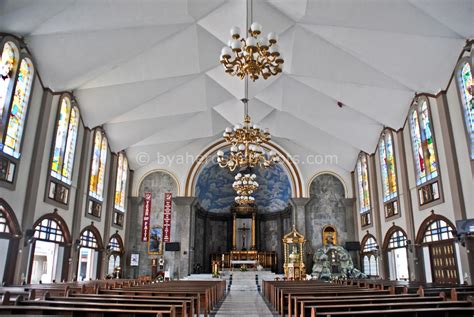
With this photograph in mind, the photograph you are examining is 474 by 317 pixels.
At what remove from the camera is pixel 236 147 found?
480 inches

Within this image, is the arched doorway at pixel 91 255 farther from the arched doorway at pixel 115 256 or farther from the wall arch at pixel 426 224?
the wall arch at pixel 426 224

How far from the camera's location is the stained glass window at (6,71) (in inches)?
417

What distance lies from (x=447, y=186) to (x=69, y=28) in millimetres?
13111

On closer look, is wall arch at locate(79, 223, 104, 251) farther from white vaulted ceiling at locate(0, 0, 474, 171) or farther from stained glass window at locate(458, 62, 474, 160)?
stained glass window at locate(458, 62, 474, 160)

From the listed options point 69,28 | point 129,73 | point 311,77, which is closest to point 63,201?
point 129,73

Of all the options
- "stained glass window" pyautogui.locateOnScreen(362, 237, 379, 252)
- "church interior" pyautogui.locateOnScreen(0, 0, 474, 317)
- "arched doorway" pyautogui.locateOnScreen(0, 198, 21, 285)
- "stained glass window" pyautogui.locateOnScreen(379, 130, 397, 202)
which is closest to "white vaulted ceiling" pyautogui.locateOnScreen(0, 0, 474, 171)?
"church interior" pyautogui.locateOnScreen(0, 0, 474, 317)

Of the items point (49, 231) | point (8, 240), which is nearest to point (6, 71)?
point (8, 240)

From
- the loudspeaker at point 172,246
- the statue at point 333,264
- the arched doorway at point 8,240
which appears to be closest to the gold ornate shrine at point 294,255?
the statue at point 333,264

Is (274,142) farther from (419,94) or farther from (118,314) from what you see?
(118,314)

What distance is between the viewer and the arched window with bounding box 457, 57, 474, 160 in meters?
11.1

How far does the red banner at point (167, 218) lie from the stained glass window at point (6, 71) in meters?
12.0

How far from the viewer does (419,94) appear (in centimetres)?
1351

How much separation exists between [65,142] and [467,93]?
14.3 meters

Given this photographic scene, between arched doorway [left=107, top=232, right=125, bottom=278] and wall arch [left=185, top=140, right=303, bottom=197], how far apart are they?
4.88m
